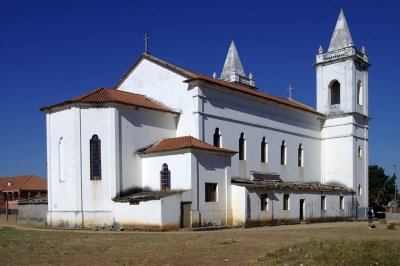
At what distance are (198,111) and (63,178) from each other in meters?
10.0

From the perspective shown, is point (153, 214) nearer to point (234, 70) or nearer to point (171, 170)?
point (171, 170)

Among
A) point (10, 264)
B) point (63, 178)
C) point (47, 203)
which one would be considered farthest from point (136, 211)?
point (10, 264)

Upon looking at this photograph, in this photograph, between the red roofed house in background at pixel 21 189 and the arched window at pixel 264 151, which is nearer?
the arched window at pixel 264 151

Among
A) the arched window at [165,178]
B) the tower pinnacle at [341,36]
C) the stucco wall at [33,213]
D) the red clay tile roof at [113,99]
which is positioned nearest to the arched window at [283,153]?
the red clay tile roof at [113,99]

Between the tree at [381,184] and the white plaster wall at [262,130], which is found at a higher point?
the white plaster wall at [262,130]

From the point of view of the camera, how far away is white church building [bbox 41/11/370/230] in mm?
28922

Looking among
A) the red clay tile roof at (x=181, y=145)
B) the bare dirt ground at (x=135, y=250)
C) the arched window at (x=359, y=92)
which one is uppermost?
the arched window at (x=359, y=92)

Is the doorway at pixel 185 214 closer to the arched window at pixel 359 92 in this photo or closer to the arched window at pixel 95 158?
the arched window at pixel 95 158

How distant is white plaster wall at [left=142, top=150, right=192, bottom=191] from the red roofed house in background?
44.3 m

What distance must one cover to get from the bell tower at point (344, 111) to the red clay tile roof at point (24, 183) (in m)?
46.5

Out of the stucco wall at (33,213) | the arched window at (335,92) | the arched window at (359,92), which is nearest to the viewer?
the stucco wall at (33,213)

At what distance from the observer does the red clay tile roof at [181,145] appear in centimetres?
2892

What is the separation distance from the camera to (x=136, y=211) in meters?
27.8

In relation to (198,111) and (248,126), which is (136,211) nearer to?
(198,111)
